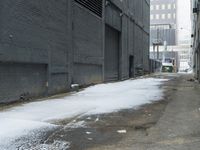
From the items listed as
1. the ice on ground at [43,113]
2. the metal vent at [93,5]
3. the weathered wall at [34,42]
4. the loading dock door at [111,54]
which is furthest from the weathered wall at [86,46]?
the ice on ground at [43,113]

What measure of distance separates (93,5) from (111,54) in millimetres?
8253

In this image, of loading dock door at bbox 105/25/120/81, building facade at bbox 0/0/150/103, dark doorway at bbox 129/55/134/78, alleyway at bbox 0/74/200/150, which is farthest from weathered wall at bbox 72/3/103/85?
dark doorway at bbox 129/55/134/78

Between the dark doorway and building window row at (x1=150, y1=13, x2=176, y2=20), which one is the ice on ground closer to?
the dark doorway

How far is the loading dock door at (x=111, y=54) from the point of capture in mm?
34219

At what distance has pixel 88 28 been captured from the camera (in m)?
26.8

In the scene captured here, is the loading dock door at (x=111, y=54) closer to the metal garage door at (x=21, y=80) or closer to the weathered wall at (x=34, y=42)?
the weathered wall at (x=34, y=42)

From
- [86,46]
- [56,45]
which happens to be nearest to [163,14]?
[86,46]

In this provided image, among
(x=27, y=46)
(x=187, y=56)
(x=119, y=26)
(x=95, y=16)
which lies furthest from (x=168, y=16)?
(x=27, y=46)

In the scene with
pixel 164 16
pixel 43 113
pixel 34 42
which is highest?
pixel 164 16

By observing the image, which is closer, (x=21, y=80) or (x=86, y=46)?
(x=21, y=80)

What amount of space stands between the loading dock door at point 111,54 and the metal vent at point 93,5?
3.66 metres

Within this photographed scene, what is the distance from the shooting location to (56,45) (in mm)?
19906

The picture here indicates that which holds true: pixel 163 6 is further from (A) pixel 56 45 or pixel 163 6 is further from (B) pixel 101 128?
(B) pixel 101 128

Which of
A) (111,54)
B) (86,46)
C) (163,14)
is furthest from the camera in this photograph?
(163,14)
